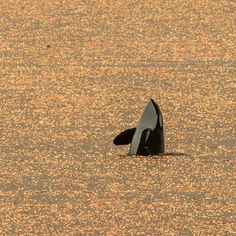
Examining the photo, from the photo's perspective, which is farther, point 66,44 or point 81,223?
point 66,44

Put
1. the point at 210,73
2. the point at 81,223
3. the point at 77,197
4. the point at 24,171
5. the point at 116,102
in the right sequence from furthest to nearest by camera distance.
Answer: the point at 210,73 → the point at 116,102 → the point at 24,171 → the point at 77,197 → the point at 81,223

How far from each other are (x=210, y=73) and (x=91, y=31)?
3.30 ft

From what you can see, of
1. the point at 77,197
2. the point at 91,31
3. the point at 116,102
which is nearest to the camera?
the point at 77,197

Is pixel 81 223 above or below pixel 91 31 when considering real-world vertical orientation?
below

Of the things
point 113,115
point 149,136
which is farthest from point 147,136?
point 113,115

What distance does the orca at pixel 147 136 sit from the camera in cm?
478

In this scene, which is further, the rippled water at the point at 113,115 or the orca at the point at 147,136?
the orca at the point at 147,136

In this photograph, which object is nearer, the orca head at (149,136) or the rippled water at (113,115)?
the rippled water at (113,115)

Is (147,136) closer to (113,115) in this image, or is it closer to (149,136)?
(149,136)

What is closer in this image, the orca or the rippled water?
the rippled water

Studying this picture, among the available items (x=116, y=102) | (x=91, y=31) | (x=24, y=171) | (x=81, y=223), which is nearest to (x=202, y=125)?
(x=116, y=102)

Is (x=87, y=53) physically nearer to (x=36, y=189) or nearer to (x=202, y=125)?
(x=202, y=125)

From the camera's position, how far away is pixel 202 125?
5.23 metres

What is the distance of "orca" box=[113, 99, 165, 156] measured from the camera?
478cm
